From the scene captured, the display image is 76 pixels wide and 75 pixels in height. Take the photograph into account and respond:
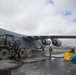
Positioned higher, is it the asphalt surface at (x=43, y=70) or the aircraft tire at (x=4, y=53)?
the aircraft tire at (x=4, y=53)

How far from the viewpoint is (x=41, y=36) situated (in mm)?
27375

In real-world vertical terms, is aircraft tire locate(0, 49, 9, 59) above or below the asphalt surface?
above

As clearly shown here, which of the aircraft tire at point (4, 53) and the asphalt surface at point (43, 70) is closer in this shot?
the asphalt surface at point (43, 70)

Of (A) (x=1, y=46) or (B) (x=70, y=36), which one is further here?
(B) (x=70, y=36)

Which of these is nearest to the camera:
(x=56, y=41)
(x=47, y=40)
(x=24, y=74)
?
(x=24, y=74)

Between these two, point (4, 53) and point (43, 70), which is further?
point (4, 53)

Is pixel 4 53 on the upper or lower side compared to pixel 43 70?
upper

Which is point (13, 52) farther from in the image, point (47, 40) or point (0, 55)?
point (47, 40)

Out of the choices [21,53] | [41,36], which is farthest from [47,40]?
[21,53]

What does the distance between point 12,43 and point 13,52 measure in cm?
108

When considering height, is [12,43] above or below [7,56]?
above

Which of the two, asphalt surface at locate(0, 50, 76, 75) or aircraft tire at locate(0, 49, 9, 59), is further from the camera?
aircraft tire at locate(0, 49, 9, 59)

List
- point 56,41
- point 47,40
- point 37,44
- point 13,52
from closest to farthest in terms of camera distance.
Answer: point 13,52, point 56,41, point 47,40, point 37,44

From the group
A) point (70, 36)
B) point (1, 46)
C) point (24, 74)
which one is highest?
point (70, 36)
